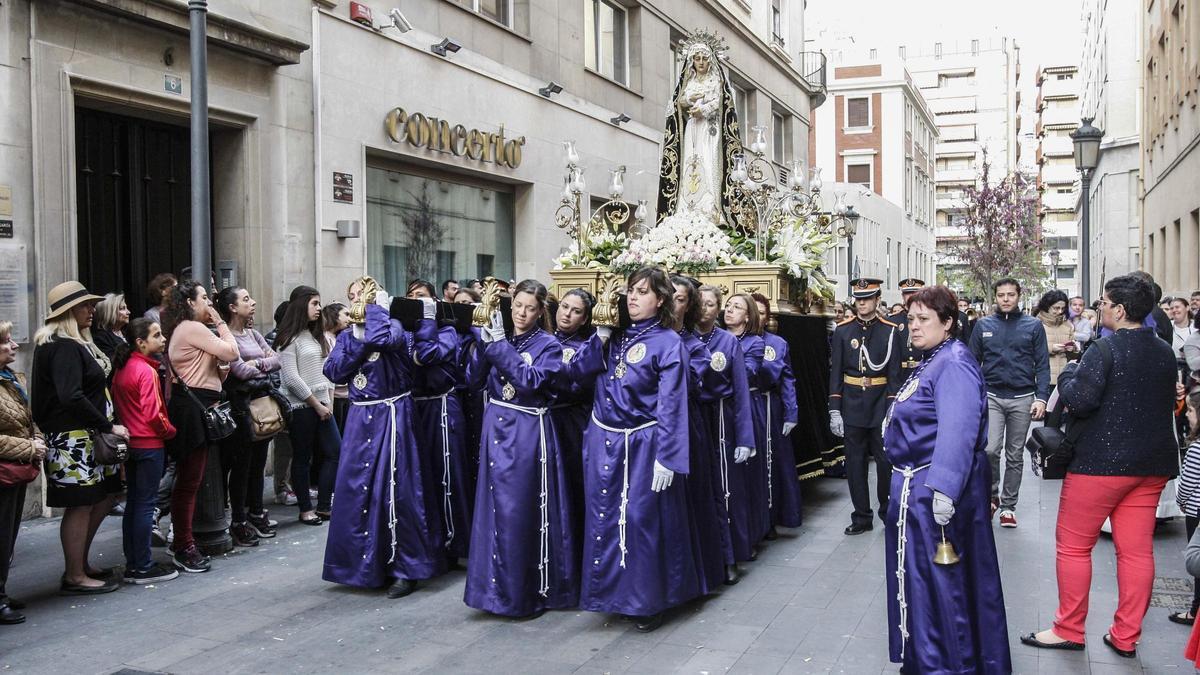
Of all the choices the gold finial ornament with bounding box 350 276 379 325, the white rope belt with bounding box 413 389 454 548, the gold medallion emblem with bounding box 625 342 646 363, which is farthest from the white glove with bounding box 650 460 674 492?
the gold finial ornament with bounding box 350 276 379 325

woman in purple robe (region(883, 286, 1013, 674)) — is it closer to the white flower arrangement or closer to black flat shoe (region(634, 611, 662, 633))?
black flat shoe (region(634, 611, 662, 633))

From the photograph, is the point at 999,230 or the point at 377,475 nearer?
the point at 377,475

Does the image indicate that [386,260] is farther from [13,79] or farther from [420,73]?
[13,79]

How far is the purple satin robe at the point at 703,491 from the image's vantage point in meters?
6.55

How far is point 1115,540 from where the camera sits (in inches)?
220

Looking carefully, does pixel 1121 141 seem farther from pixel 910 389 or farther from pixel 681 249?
pixel 910 389

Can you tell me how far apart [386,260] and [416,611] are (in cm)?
846

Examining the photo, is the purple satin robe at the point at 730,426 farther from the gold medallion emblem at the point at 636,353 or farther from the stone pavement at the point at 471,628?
the gold medallion emblem at the point at 636,353

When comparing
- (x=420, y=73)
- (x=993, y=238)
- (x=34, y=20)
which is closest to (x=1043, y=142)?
(x=993, y=238)

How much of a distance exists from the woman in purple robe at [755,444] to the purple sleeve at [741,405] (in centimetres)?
26

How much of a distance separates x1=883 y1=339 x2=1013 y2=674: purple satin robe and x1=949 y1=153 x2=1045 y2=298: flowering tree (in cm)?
3725

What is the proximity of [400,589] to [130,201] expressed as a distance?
601cm

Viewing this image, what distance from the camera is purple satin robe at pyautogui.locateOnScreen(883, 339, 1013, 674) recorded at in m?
4.77

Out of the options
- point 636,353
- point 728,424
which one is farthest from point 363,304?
point 728,424
